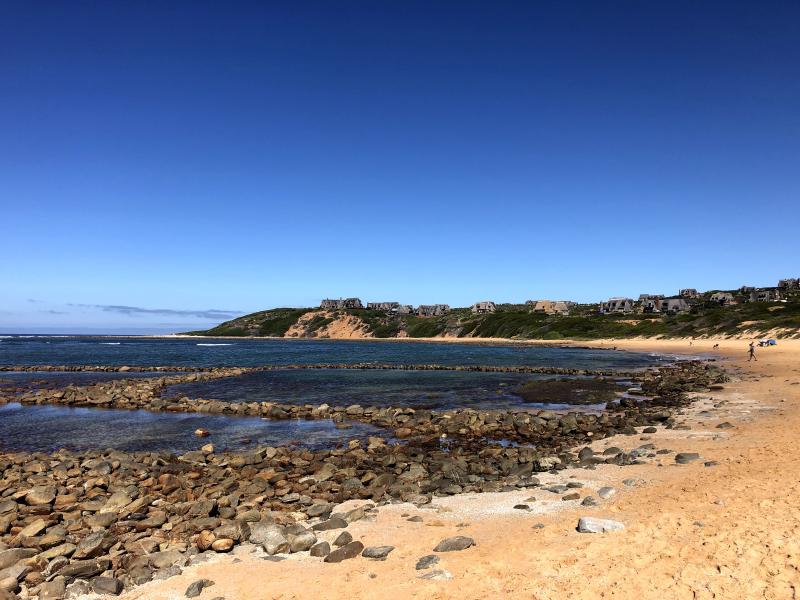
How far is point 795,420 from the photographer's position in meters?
19.5

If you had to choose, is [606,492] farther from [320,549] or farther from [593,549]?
[320,549]

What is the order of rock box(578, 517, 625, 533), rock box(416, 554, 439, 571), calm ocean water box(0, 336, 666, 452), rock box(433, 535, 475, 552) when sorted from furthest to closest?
calm ocean water box(0, 336, 666, 452) < rock box(578, 517, 625, 533) < rock box(433, 535, 475, 552) < rock box(416, 554, 439, 571)

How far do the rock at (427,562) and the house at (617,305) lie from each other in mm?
179445

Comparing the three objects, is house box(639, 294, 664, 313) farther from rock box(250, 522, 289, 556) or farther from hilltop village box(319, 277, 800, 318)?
rock box(250, 522, 289, 556)

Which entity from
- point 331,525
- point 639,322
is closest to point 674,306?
point 639,322

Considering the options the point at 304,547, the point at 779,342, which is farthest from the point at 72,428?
the point at 779,342

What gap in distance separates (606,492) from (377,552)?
6.38 m

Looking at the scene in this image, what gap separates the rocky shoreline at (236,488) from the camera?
10.3 metres

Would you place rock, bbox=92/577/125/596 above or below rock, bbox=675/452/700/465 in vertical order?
below

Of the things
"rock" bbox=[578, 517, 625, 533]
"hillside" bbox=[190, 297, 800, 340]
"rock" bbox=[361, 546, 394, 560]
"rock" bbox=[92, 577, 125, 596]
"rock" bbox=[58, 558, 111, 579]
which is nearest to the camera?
"rock" bbox=[92, 577, 125, 596]

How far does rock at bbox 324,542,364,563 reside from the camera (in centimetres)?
998

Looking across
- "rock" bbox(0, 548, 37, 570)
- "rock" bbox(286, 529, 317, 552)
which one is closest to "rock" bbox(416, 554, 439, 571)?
"rock" bbox(286, 529, 317, 552)

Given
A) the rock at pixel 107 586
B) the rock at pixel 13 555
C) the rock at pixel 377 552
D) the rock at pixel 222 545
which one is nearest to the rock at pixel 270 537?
the rock at pixel 222 545

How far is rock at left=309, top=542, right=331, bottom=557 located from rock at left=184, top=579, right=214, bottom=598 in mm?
2021
